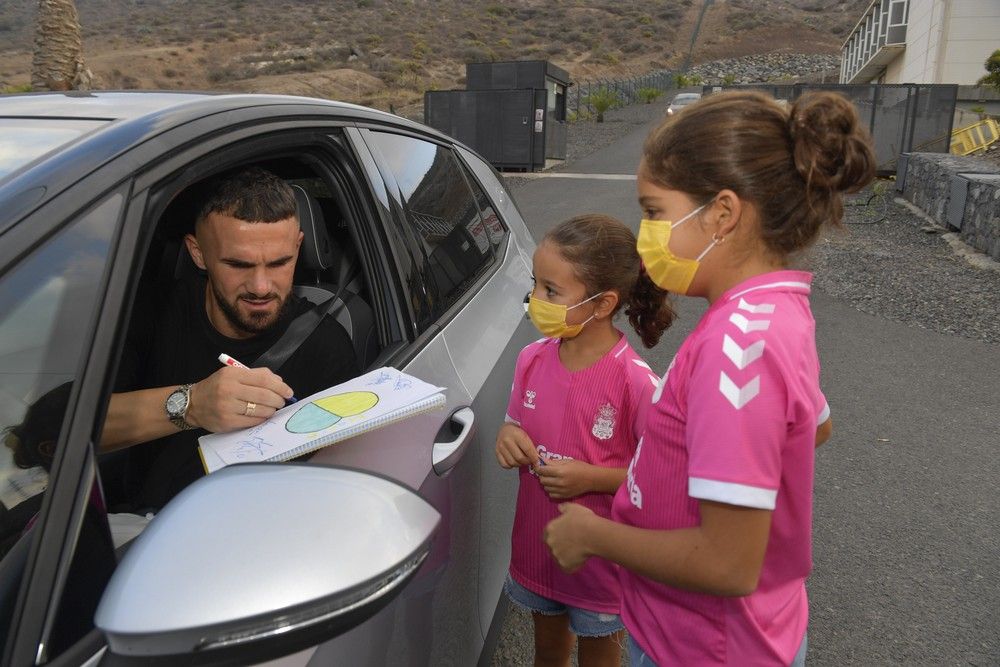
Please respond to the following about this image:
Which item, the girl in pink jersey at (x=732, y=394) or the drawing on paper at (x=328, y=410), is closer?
the girl in pink jersey at (x=732, y=394)

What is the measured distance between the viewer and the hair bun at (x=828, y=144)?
1313mm

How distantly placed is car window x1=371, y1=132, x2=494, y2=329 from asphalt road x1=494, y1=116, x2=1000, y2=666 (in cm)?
136

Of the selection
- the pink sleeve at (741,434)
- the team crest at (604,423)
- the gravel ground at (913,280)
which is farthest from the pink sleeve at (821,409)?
the gravel ground at (913,280)

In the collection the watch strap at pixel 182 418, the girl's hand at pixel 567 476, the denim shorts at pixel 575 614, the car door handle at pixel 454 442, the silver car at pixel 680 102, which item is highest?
the silver car at pixel 680 102

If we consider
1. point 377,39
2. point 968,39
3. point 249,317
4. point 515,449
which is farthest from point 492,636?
point 377,39

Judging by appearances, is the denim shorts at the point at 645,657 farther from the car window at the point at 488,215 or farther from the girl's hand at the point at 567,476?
the car window at the point at 488,215

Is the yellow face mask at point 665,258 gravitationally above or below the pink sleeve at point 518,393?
above

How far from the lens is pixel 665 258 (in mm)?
1459

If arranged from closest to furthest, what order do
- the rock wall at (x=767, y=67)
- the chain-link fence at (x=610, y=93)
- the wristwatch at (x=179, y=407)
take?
the wristwatch at (x=179, y=407)
the chain-link fence at (x=610, y=93)
the rock wall at (x=767, y=67)

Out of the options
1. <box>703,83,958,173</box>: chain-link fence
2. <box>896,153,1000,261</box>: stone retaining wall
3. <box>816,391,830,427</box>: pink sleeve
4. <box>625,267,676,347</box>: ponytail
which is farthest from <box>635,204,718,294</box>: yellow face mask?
<box>703,83,958,173</box>: chain-link fence

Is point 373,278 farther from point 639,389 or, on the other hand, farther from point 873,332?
point 873,332

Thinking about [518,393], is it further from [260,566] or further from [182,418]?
[260,566]

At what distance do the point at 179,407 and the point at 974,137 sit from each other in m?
25.2

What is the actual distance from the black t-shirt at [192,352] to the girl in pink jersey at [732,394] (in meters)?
0.85
